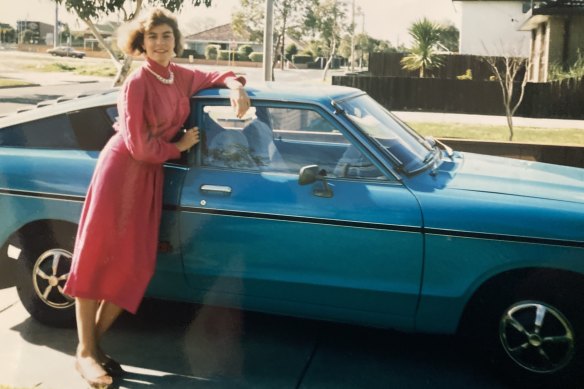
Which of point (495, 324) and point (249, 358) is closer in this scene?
point (495, 324)

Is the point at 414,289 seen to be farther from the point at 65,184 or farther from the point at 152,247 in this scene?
the point at 65,184

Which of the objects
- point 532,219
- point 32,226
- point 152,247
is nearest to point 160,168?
point 152,247

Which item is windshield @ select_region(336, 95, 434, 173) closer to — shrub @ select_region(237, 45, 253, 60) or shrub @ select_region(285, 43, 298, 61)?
shrub @ select_region(237, 45, 253, 60)

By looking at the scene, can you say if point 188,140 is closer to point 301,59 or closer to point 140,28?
point 140,28

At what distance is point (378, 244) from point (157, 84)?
145 cm

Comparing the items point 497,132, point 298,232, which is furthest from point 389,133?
point 497,132

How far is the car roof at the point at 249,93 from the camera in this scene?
3951mm

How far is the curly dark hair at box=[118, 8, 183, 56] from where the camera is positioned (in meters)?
3.68

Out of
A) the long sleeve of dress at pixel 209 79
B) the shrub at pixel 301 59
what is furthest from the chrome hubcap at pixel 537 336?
the shrub at pixel 301 59

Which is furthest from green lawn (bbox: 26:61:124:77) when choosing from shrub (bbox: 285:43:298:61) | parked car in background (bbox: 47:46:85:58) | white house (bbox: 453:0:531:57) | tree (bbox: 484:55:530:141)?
tree (bbox: 484:55:530:141)

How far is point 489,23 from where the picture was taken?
40.2 m

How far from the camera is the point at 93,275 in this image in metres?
3.57

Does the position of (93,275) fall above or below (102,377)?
above

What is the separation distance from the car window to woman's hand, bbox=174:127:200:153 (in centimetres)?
19
